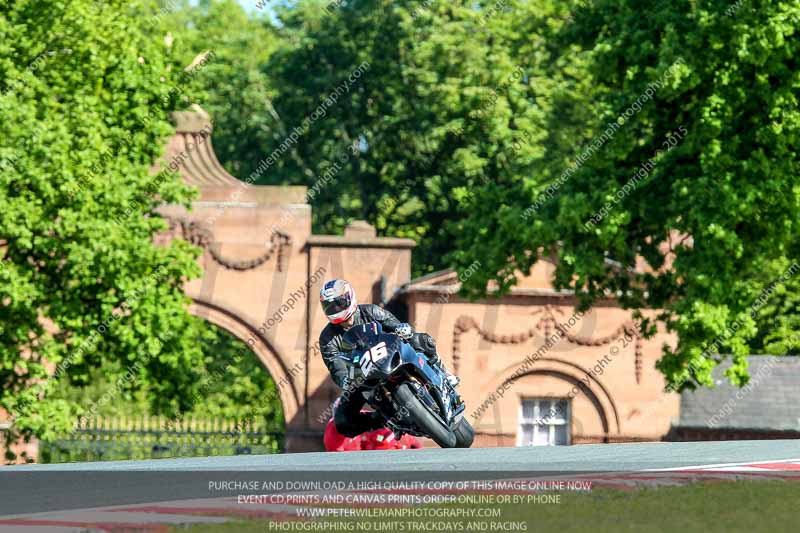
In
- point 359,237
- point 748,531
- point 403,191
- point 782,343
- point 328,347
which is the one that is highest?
point 403,191

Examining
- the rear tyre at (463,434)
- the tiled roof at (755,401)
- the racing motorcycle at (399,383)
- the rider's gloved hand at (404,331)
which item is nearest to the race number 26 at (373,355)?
the racing motorcycle at (399,383)

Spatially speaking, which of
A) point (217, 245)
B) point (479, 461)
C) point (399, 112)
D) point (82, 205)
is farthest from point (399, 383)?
point (399, 112)

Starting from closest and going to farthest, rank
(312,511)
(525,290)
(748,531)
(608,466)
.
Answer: (748,531), (312,511), (608,466), (525,290)

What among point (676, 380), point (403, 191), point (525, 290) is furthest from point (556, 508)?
point (403, 191)

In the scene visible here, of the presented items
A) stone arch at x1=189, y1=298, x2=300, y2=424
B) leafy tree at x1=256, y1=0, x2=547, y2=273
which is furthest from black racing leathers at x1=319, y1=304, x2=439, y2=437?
leafy tree at x1=256, y1=0, x2=547, y2=273

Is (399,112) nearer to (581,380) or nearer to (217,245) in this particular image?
(217,245)

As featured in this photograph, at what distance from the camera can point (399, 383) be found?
1239 cm

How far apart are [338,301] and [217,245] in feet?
71.5

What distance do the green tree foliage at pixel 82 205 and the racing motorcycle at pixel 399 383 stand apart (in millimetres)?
11236

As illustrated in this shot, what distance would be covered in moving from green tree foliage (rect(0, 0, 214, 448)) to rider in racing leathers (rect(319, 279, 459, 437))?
10.7 meters

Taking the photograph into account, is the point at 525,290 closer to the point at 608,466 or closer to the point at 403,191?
the point at 403,191

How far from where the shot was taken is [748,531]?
622cm

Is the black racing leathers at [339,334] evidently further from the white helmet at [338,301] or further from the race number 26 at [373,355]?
the race number 26 at [373,355]

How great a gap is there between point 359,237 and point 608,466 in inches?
1000
